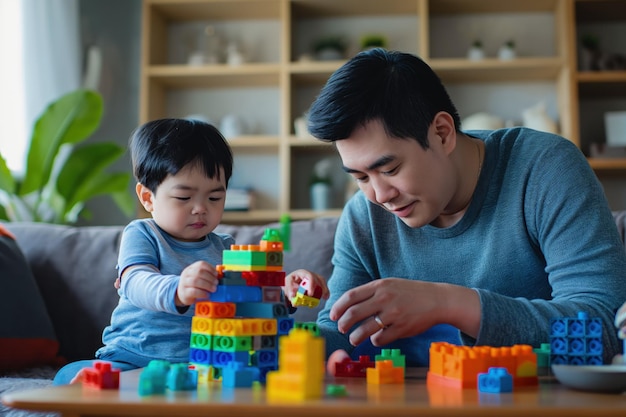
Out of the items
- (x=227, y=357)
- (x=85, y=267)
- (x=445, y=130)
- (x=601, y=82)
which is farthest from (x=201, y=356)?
(x=601, y=82)

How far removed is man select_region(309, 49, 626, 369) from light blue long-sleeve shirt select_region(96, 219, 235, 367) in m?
0.28

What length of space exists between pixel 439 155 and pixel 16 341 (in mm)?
1178

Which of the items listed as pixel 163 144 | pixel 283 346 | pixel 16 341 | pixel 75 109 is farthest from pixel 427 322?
pixel 75 109

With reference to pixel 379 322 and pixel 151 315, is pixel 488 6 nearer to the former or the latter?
pixel 151 315

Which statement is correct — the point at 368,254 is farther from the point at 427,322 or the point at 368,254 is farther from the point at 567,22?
the point at 567,22

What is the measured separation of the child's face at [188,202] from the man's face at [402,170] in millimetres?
274

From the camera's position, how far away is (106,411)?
A: 0.77 m

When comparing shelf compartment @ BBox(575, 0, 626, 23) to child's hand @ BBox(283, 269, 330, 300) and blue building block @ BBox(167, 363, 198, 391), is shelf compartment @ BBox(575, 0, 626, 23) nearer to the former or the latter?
child's hand @ BBox(283, 269, 330, 300)

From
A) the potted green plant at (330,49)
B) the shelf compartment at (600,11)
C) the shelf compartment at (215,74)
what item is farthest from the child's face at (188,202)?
the shelf compartment at (600,11)

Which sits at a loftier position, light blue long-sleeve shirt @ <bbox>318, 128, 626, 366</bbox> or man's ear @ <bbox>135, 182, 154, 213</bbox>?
man's ear @ <bbox>135, 182, 154, 213</bbox>

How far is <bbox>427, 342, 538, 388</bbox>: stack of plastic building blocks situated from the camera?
2.99 ft

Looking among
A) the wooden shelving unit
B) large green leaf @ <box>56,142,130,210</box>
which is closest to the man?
large green leaf @ <box>56,142,130,210</box>

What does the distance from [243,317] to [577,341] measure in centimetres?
46

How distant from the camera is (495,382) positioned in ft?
2.83
